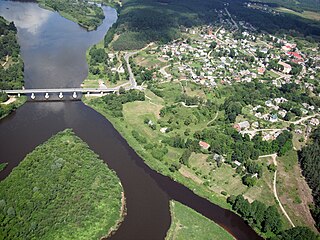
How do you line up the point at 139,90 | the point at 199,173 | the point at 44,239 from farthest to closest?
the point at 139,90 → the point at 199,173 → the point at 44,239

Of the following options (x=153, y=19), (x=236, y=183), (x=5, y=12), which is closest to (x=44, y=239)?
(x=236, y=183)

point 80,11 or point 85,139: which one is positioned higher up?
point 85,139

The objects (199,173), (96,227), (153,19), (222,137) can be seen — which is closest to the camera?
(96,227)

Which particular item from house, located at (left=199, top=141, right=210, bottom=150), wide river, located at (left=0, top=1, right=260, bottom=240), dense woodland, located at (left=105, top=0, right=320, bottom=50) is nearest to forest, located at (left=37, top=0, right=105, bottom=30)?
dense woodland, located at (left=105, top=0, right=320, bottom=50)

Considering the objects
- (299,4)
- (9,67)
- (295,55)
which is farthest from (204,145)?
(299,4)

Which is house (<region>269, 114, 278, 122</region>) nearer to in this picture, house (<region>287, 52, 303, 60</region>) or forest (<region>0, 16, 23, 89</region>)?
house (<region>287, 52, 303, 60</region>)

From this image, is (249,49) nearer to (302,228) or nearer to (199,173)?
(199,173)

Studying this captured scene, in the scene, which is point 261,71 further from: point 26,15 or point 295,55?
point 26,15
